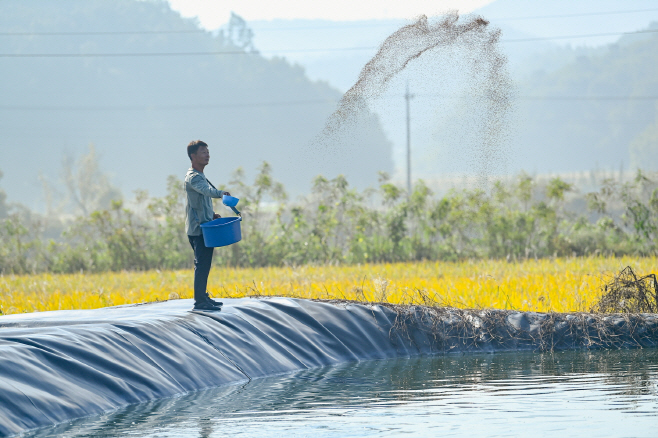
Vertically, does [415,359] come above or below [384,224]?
below

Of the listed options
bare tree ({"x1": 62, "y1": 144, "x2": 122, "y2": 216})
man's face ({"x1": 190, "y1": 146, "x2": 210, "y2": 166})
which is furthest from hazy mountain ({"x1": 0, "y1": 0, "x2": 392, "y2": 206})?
man's face ({"x1": 190, "y1": 146, "x2": 210, "y2": 166})

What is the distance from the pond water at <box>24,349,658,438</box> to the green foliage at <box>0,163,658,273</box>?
901cm

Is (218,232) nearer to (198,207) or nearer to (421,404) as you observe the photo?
(198,207)

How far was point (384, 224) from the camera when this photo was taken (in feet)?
55.2

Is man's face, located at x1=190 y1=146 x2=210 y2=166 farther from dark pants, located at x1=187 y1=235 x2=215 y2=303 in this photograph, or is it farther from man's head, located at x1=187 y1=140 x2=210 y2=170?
dark pants, located at x1=187 y1=235 x2=215 y2=303

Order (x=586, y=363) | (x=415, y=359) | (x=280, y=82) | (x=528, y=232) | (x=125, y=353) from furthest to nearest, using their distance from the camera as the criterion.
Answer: (x=280, y=82) → (x=528, y=232) → (x=415, y=359) → (x=586, y=363) → (x=125, y=353)

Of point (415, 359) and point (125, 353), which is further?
point (415, 359)

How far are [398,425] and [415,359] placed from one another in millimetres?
2929

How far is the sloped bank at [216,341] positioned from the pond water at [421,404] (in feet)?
0.62

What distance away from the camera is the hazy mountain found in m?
74.0

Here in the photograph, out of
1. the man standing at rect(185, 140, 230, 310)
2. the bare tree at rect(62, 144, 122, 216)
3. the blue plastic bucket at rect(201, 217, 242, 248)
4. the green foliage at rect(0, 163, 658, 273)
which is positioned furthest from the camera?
the bare tree at rect(62, 144, 122, 216)

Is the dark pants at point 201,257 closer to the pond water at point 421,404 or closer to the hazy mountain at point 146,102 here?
the pond water at point 421,404

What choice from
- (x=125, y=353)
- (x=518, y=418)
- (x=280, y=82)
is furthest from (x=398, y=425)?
(x=280, y=82)

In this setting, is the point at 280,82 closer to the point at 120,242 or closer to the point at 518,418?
the point at 120,242
